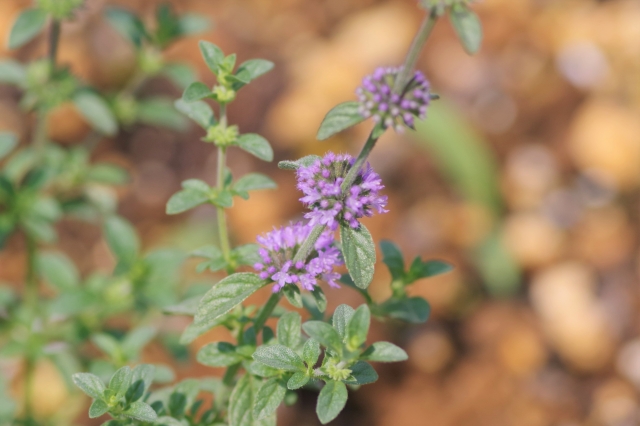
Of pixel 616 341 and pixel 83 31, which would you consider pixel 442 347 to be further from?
pixel 83 31

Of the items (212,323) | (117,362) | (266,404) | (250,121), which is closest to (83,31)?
(250,121)

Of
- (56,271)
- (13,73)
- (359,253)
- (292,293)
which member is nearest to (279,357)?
(292,293)

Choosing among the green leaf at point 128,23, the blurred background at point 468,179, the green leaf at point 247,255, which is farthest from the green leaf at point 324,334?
the blurred background at point 468,179

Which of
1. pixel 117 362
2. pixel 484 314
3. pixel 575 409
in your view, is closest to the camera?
pixel 117 362

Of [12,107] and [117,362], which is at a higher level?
[12,107]

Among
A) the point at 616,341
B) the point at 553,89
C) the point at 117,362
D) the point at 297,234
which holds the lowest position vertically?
the point at 117,362

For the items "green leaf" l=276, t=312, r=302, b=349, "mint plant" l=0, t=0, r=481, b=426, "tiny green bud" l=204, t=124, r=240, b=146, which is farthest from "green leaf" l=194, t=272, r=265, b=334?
"tiny green bud" l=204, t=124, r=240, b=146

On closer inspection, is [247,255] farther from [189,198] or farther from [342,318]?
[342,318]
